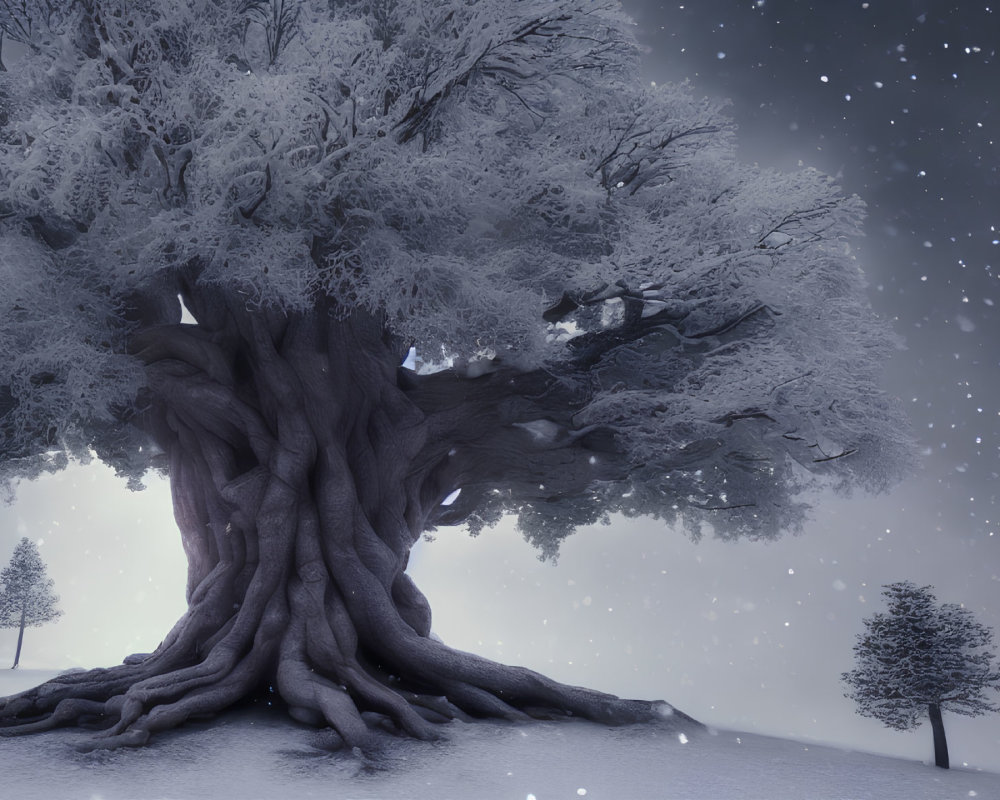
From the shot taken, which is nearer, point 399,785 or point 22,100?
point 399,785

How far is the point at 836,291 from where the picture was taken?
1050 cm

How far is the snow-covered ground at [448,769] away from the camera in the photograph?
19.2 feet

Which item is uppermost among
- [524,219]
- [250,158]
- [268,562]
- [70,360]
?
[524,219]

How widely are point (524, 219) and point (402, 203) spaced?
72.5 inches

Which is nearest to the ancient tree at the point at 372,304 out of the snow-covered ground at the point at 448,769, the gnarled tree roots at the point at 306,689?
the gnarled tree roots at the point at 306,689

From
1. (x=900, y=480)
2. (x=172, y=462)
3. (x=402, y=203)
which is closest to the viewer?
(x=402, y=203)

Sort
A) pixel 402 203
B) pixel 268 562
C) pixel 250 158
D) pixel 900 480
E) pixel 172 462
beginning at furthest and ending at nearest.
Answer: pixel 900 480 < pixel 172 462 < pixel 268 562 < pixel 402 203 < pixel 250 158

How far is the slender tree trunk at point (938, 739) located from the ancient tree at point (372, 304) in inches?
125

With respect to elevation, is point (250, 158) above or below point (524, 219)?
below

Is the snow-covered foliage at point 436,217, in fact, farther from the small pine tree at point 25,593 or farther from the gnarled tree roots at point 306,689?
the small pine tree at point 25,593

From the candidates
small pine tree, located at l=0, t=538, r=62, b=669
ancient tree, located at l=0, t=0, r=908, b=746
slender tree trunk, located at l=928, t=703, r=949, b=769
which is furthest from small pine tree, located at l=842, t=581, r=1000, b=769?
small pine tree, located at l=0, t=538, r=62, b=669

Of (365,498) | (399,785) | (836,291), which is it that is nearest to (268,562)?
(365,498)

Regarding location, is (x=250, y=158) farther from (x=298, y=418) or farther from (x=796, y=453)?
(x=796, y=453)

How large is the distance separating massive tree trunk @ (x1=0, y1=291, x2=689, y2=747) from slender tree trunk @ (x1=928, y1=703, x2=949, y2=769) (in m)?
3.19
